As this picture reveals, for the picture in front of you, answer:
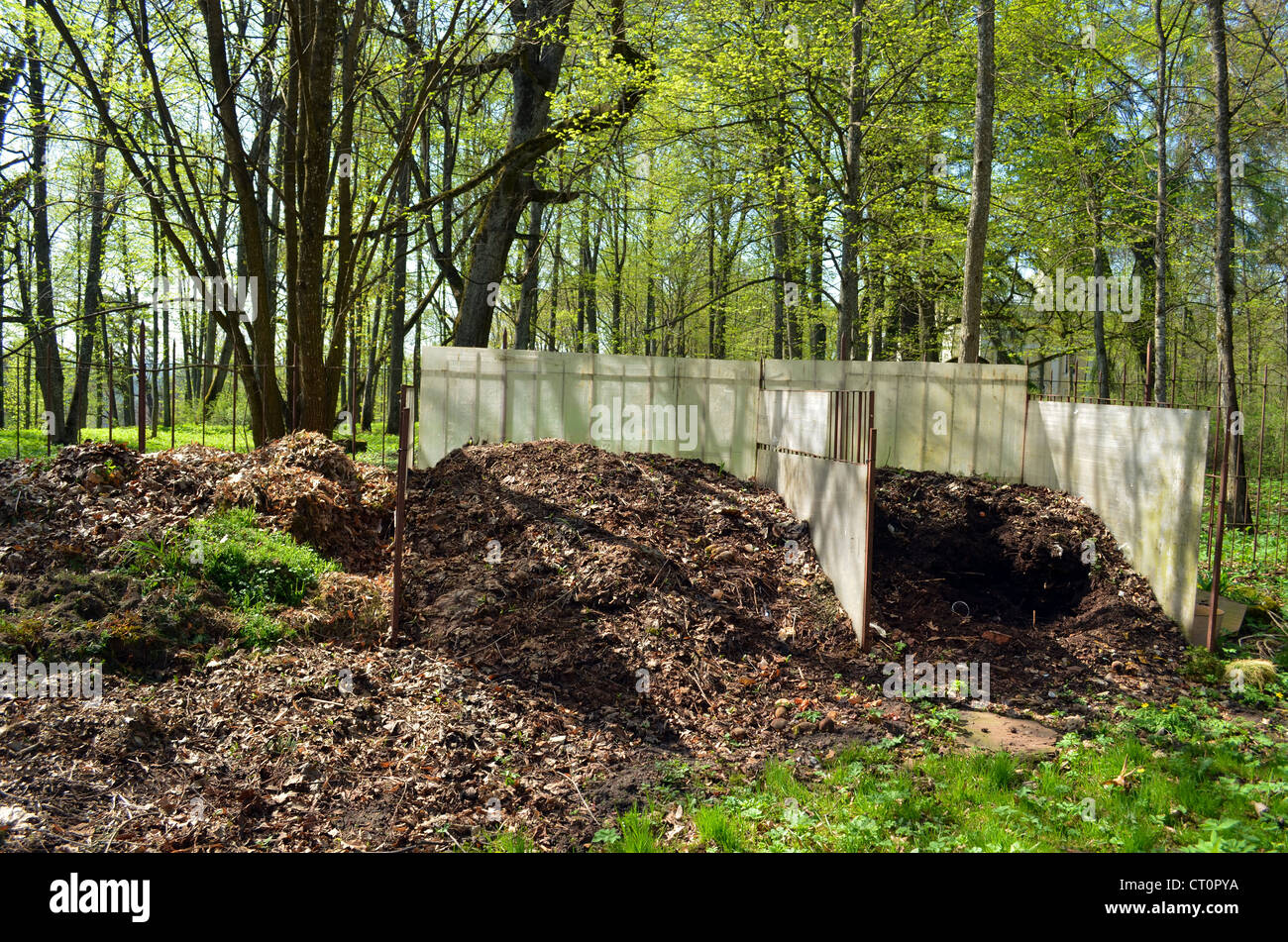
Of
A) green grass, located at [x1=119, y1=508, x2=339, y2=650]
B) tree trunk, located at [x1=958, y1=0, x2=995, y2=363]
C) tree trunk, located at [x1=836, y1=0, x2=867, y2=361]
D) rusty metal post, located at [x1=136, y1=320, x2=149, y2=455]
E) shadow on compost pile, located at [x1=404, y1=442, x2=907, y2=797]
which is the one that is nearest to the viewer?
shadow on compost pile, located at [x1=404, y1=442, x2=907, y2=797]

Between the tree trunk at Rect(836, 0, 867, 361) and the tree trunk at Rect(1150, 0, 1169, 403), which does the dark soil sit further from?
the tree trunk at Rect(836, 0, 867, 361)

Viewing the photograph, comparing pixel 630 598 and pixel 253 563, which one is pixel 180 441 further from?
pixel 630 598

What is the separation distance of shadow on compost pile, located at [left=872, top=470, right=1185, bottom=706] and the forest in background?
6.47 feet

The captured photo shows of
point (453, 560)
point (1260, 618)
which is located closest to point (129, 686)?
point (453, 560)

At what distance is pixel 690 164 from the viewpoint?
19000 millimetres

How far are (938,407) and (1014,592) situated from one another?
2.97 metres

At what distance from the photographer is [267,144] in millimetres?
15195

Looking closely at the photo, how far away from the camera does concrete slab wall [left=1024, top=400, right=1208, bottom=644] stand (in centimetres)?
736

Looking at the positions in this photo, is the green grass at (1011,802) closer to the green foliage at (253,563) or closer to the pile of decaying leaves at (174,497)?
the green foliage at (253,563)

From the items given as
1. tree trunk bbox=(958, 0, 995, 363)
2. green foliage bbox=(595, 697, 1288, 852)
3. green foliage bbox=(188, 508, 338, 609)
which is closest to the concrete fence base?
tree trunk bbox=(958, 0, 995, 363)

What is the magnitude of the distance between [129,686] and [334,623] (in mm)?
1478

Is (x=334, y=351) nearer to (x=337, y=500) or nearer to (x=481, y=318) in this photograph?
(x=337, y=500)

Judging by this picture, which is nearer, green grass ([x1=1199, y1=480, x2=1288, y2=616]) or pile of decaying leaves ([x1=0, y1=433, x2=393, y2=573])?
pile of decaying leaves ([x1=0, y1=433, x2=393, y2=573])

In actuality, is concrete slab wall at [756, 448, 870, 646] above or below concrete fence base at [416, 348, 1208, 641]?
below
